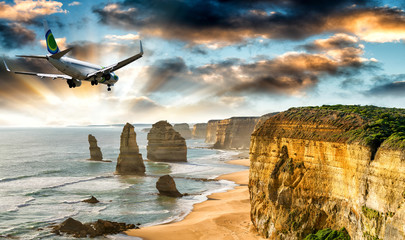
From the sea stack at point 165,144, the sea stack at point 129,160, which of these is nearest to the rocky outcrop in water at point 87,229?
the sea stack at point 129,160

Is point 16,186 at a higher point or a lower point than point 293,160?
lower

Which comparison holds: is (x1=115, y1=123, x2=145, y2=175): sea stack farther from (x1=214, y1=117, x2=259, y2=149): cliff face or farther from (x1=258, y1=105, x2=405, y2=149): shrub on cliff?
(x1=214, y1=117, x2=259, y2=149): cliff face

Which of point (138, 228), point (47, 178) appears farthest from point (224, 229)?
point (47, 178)

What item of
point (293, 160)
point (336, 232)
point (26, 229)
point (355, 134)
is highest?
point (355, 134)

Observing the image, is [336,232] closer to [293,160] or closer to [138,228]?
[293,160]

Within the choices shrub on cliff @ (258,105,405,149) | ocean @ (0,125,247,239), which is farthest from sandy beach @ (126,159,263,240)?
shrub on cliff @ (258,105,405,149)

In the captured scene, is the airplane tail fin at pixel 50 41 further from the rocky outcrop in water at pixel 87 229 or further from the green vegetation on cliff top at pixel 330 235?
the green vegetation on cliff top at pixel 330 235
